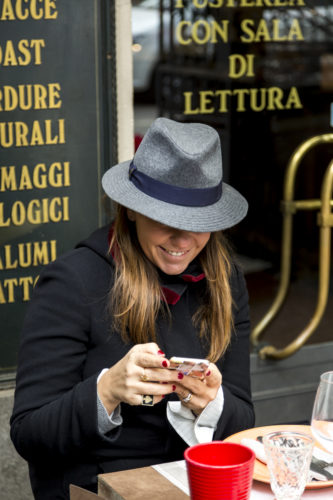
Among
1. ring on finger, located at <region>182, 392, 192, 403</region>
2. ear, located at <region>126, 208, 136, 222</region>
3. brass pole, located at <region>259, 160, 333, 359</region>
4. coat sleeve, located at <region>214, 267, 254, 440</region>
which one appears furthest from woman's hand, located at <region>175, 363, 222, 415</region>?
brass pole, located at <region>259, 160, 333, 359</region>

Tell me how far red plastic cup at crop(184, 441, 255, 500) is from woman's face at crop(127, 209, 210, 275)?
2.31 ft

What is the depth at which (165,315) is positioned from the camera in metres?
2.37

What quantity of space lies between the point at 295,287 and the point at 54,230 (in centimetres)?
138

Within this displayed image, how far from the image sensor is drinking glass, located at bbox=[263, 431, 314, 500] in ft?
5.44

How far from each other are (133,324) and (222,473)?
762 mm

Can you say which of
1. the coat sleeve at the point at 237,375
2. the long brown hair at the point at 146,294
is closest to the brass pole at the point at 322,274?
the coat sleeve at the point at 237,375

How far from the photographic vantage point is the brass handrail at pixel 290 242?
3943mm

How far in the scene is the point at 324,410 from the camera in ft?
6.17

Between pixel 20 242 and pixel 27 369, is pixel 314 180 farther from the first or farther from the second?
pixel 27 369

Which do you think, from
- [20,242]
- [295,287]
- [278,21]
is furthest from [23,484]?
[278,21]

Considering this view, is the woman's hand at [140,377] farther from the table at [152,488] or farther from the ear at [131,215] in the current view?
the ear at [131,215]

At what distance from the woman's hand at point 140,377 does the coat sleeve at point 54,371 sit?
10 centimetres

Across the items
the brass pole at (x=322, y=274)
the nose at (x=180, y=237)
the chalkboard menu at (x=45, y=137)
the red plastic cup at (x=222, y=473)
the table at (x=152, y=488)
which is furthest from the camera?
the brass pole at (x=322, y=274)

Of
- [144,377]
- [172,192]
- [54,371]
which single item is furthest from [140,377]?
[172,192]
